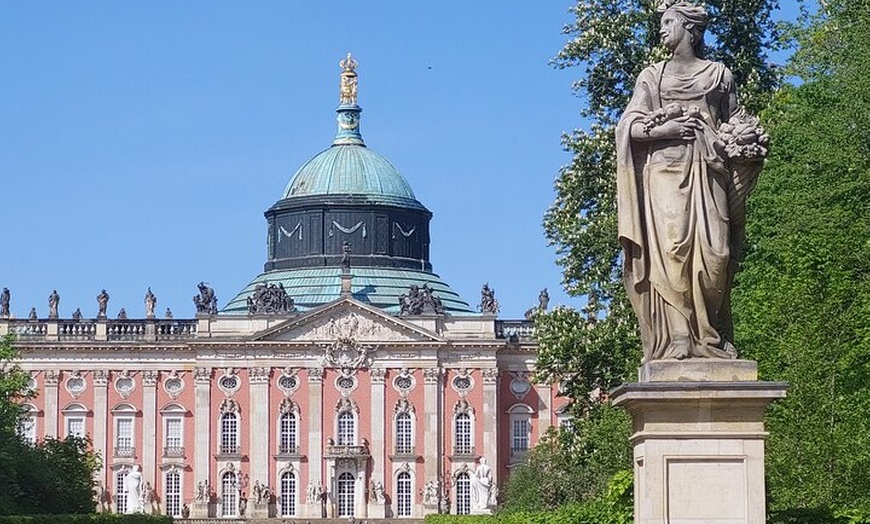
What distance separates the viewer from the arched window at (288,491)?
102m

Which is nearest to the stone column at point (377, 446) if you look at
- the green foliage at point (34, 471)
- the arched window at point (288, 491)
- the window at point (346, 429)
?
the window at point (346, 429)

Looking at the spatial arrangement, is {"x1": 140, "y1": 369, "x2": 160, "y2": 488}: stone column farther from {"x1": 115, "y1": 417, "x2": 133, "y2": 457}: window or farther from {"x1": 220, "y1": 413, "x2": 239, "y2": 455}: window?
{"x1": 220, "y1": 413, "x2": 239, "y2": 455}: window

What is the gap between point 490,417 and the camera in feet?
334

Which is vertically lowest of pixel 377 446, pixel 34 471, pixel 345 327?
pixel 377 446

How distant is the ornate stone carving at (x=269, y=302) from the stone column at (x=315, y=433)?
4337mm

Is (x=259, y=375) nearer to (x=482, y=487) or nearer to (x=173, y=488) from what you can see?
(x=173, y=488)

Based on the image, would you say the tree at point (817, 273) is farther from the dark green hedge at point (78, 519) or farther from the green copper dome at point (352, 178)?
the green copper dome at point (352, 178)

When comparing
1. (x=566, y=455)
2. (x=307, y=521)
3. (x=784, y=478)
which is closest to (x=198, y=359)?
(x=307, y=521)

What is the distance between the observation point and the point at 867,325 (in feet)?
98.6

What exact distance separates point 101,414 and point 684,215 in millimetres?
93630

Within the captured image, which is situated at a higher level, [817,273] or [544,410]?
[817,273]

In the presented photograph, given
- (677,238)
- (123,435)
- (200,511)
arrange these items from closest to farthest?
(677,238) < (200,511) < (123,435)

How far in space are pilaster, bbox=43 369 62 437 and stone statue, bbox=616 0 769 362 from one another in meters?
93.8

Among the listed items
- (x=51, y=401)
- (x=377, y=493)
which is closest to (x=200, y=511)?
(x=377, y=493)
